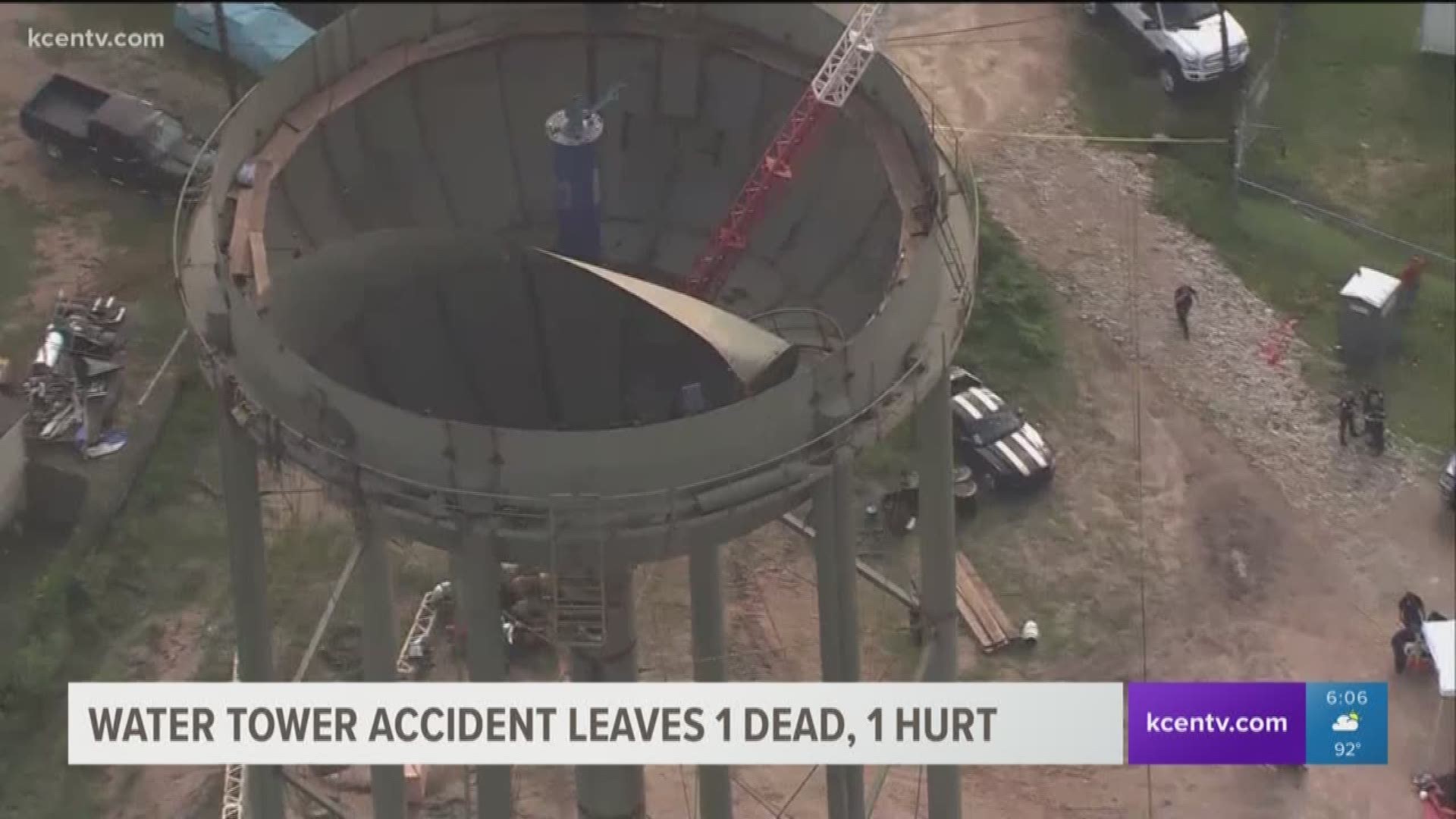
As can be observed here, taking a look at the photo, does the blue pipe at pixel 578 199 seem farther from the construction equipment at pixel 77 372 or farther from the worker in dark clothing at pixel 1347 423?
the worker in dark clothing at pixel 1347 423

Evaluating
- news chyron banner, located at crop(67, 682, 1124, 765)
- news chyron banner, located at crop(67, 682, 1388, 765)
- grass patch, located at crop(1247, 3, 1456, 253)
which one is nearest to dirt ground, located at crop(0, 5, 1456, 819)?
grass patch, located at crop(1247, 3, 1456, 253)

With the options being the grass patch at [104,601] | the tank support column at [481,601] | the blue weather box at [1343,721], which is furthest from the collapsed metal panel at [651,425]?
the grass patch at [104,601]

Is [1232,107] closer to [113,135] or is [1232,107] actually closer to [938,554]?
[113,135]

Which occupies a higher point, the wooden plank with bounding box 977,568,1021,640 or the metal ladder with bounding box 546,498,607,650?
the wooden plank with bounding box 977,568,1021,640

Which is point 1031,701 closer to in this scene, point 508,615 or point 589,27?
point 508,615

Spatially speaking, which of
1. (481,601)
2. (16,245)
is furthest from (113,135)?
(481,601)

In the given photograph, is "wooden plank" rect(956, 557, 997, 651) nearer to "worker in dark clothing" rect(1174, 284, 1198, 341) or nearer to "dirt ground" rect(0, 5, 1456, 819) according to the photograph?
"dirt ground" rect(0, 5, 1456, 819)

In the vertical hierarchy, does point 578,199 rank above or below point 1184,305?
below
